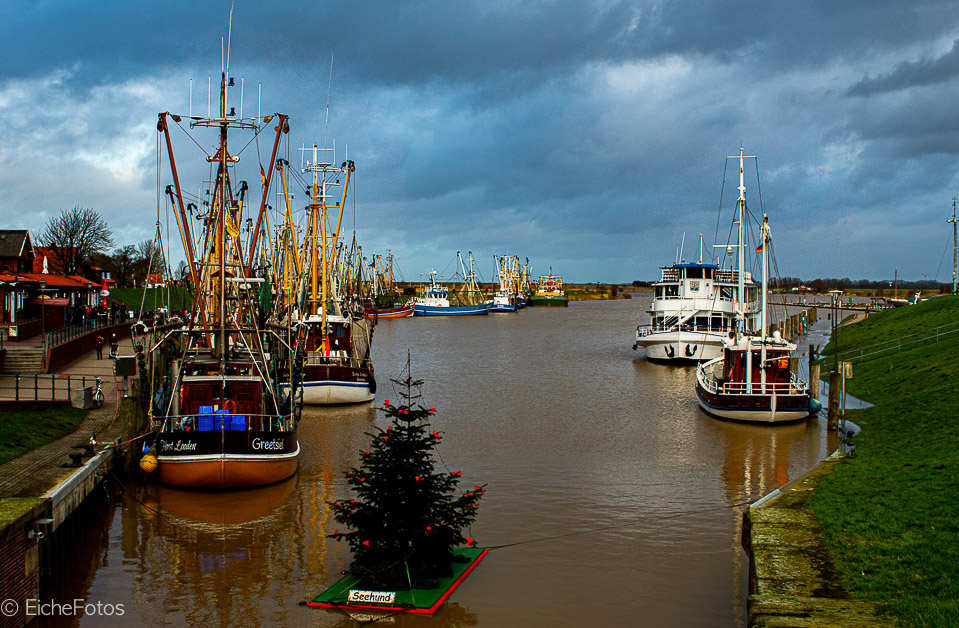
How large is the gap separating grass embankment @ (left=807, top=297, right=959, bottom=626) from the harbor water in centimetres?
204

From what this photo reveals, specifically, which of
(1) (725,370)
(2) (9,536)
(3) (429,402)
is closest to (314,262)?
(3) (429,402)

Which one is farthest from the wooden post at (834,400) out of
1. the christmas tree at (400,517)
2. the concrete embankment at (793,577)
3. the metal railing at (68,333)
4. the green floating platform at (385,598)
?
the metal railing at (68,333)

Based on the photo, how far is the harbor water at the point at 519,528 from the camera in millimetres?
13758

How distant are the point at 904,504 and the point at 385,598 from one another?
9150mm

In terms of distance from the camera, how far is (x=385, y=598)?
1293 cm

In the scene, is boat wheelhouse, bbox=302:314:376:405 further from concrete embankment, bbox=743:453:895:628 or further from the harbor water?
concrete embankment, bbox=743:453:895:628

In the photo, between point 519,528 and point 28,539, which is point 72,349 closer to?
point 519,528

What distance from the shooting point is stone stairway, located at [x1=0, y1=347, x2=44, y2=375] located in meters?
32.4

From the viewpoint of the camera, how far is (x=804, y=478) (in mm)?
18734

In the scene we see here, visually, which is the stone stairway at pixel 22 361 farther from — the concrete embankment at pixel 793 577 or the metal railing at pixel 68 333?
the concrete embankment at pixel 793 577

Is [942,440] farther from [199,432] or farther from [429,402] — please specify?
[429,402]

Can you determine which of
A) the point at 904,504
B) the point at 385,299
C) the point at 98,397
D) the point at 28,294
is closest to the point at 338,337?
the point at 98,397

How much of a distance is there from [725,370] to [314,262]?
818 inches
